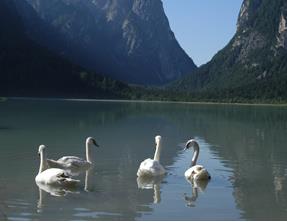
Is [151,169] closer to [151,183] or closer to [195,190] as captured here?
[151,183]

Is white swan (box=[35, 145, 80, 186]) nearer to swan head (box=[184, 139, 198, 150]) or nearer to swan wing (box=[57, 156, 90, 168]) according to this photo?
swan wing (box=[57, 156, 90, 168])

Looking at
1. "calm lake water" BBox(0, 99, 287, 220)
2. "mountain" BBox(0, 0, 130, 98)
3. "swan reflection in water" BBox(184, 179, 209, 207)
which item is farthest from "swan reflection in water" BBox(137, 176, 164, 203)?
"mountain" BBox(0, 0, 130, 98)

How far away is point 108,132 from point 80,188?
767 inches

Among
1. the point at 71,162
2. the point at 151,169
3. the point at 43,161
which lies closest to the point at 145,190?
the point at 151,169

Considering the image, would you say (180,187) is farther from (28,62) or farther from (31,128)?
(28,62)

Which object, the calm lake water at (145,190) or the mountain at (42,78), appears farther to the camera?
the mountain at (42,78)

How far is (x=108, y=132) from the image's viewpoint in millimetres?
34438

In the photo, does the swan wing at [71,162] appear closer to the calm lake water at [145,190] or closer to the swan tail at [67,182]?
the calm lake water at [145,190]

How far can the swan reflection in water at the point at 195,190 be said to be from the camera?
44.8 ft

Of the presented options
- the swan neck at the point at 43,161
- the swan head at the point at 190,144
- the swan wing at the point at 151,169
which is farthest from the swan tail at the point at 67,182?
the swan head at the point at 190,144

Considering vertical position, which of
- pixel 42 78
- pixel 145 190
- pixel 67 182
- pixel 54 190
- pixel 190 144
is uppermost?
pixel 190 144

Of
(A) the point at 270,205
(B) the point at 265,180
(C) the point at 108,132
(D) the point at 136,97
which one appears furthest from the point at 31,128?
(D) the point at 136,97

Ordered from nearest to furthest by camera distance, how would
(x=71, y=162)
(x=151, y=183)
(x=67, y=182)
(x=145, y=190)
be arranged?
1. (x=67, y=182)
2. (x=145, y=190)
3. (x=151, y=183)
4. (x=71, y=162)

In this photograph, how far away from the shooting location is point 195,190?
1527 centimetres
